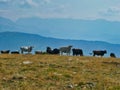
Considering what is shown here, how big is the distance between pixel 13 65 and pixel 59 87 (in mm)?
9121

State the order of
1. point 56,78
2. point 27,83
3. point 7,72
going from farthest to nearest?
1. point 7,72
2. point 56,78
3. point 27,83

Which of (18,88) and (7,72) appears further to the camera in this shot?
(7,72)

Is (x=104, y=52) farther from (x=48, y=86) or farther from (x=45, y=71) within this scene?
(x=48, y=86)

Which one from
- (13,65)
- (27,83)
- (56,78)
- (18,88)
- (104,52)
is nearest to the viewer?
(18,88)

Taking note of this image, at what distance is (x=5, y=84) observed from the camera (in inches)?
875

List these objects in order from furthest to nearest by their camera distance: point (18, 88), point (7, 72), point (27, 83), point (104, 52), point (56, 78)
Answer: point (104, 52)
point (7, 72)
point (56, 78)
point (27, 83)
point (18, 88)

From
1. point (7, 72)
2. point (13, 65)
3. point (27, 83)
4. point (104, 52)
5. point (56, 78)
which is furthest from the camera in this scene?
point (104, 52)

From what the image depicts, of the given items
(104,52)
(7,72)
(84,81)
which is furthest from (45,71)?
(104,52)

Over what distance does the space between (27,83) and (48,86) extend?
3.52 feet

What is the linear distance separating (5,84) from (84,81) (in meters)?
4.08

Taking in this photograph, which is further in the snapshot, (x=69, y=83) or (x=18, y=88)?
(x=69, y=83)

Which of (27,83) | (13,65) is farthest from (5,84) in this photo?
(13,65)

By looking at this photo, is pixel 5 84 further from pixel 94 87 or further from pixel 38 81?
pixel 94 87

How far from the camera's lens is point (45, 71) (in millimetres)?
26781
